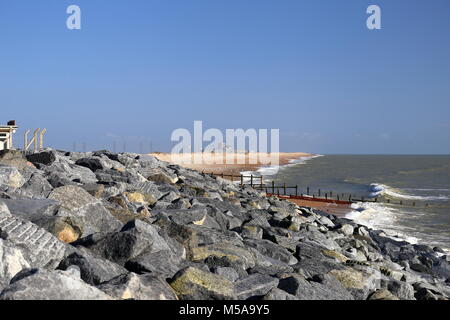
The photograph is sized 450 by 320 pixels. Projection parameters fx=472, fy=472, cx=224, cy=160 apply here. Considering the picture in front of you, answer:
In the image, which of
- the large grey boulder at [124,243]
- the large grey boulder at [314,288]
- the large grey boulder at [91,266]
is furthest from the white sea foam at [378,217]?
the large grey boulder at [91,266]

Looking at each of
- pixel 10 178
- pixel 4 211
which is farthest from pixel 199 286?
pixel 10 178

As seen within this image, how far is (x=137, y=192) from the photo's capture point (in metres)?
9.51

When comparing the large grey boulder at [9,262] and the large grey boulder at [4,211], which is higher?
the large grey boulder at [4,211]

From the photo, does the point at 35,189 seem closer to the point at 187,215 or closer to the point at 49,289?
the point at 187,215

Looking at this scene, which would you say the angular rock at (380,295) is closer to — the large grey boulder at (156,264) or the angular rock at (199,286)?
the angular rock at (199,286)

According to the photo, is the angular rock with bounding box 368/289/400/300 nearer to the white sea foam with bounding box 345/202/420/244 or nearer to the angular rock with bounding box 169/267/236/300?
the angular rock with bounding box 169/267/236/300

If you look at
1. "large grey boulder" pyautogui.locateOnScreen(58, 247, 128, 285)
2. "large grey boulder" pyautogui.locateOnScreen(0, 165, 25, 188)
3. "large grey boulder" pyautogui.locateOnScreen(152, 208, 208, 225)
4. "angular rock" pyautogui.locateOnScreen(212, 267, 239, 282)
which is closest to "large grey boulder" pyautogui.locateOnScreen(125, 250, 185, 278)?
"large grey boulder" pyautogui.locateOnScreen(58, 247, 128, 285)

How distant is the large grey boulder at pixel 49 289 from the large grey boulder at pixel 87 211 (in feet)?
Answer: 7.95

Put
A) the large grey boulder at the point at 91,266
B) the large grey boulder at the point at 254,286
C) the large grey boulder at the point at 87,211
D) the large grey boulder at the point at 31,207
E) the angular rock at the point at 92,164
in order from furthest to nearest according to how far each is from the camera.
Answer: the angular rock at the point at 92,164, the large grey boulder at the point at 87,211, the large grey boulder at the point at 31,207, the large grey boulder at the point at 254,286, the large grey boulder at the point at 91,266

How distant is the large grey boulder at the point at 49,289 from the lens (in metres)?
3.49

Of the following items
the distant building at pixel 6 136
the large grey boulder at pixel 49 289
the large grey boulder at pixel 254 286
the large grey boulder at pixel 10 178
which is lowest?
the large grey boulder at pixel 254 286

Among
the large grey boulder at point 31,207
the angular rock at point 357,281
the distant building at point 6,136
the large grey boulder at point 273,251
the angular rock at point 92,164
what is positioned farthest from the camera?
the distant building at point 6,136
